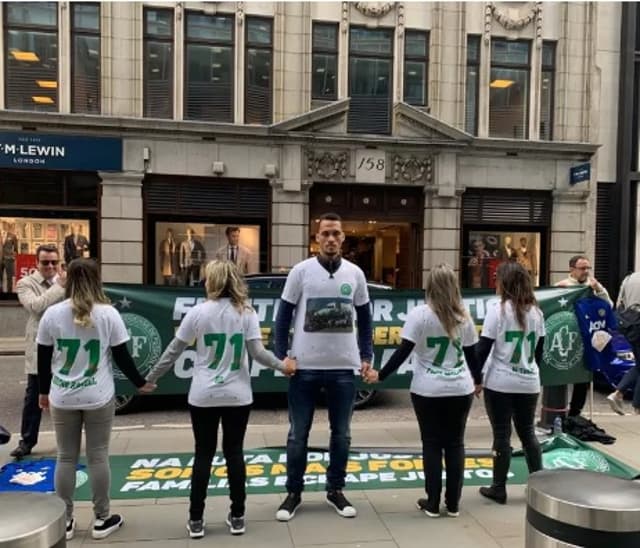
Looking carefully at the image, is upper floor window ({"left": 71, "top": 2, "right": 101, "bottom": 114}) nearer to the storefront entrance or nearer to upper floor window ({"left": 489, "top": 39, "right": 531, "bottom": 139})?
the storefront entrance

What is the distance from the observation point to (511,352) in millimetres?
4652

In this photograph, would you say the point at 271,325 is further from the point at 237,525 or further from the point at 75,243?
the point at 75,243

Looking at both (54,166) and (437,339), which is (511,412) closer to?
(437,339)

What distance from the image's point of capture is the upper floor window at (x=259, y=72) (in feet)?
52.5

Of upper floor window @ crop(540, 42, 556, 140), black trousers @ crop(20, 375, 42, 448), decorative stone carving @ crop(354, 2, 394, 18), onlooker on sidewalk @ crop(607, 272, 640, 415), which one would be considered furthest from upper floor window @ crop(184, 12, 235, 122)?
black trousers @ crop(20, 375, 42, 448)

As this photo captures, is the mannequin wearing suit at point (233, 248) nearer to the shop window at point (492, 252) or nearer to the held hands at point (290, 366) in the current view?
the shop window at point (492, 252)

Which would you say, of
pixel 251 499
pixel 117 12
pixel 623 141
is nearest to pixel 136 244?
pixel 117 12

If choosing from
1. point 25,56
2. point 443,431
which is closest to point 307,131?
point 25,56

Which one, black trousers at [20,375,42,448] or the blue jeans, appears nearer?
the blue jeans

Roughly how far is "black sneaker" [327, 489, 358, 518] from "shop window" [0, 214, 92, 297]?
12.3 meters

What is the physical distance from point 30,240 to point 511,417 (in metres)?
13.8

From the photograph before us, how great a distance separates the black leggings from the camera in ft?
15.3

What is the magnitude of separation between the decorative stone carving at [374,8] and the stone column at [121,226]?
7143 mm

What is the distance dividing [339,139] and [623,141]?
840cm
